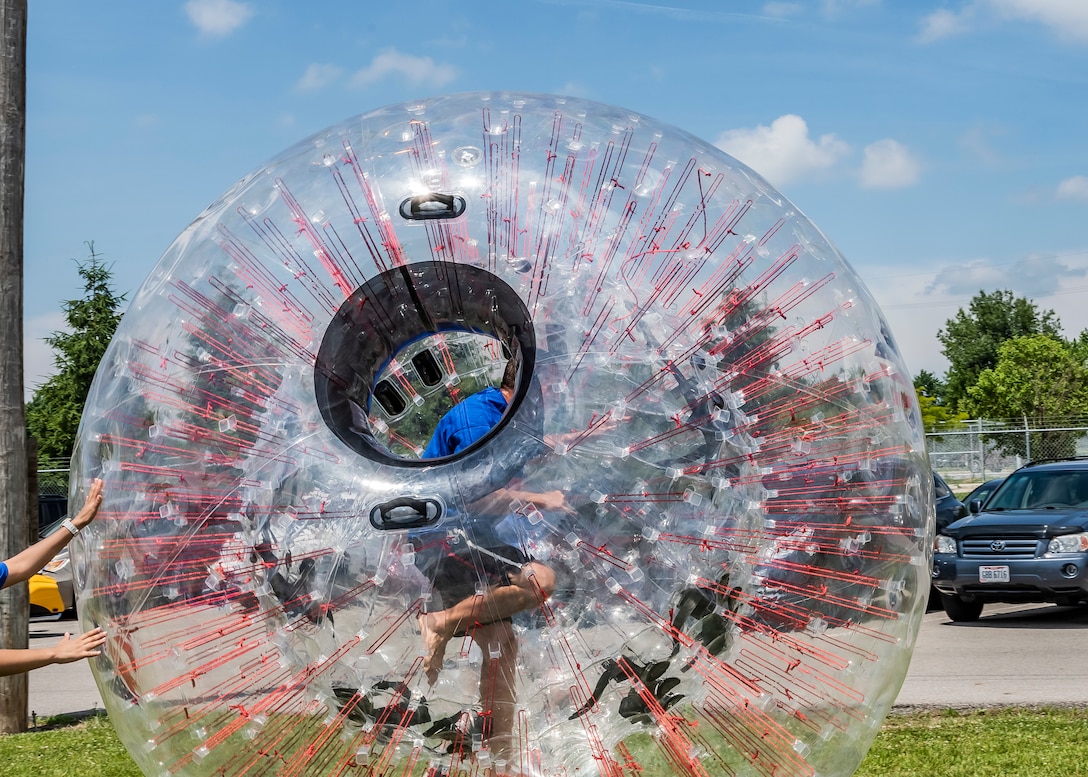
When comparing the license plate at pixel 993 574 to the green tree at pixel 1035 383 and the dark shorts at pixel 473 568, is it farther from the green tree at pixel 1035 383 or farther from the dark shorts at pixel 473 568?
the green tree at pixel 1035 383

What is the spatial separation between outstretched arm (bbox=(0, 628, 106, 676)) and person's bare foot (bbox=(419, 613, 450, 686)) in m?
1.00

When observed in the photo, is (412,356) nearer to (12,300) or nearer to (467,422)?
(467,422)

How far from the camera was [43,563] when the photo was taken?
3.83 metres

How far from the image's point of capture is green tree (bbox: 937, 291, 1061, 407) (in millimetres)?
64438

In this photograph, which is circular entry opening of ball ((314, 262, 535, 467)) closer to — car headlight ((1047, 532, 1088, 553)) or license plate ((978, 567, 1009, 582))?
license plate ((978, 567, 1009, 582))

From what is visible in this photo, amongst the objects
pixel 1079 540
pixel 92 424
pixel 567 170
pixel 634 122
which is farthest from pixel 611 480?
pixel 1079 540

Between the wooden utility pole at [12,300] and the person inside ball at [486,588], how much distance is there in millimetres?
4448

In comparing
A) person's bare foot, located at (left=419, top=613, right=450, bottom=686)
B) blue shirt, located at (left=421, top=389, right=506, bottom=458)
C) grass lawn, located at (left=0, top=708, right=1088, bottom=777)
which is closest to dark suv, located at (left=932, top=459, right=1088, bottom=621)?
grass lawn, located at (left=0, top=708, right=1088, bottom=777)

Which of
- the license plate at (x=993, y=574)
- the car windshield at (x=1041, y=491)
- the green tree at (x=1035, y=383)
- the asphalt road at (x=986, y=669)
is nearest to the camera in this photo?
the asphalt road at (x=986, y=669)

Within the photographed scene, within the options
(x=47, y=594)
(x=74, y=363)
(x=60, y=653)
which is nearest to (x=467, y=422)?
(x=60, y=653)

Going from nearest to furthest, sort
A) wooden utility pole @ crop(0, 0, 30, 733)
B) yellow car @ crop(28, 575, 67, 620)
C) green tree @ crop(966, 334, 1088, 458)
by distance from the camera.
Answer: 1. wooden utility pole @ crop(0, 0, 30, 733)
2. yellow car @ crop(28, 575, 67, 620)
3. green tree @ crop(966, 334, 1088, 458)

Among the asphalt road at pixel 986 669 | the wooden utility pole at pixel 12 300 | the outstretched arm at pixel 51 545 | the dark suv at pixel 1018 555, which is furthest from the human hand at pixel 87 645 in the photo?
the dark suv at pixel 1018 555

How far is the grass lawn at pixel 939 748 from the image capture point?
503cm

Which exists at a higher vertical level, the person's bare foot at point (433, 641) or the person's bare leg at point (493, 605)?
the person's bare leg at point (493, 605)
